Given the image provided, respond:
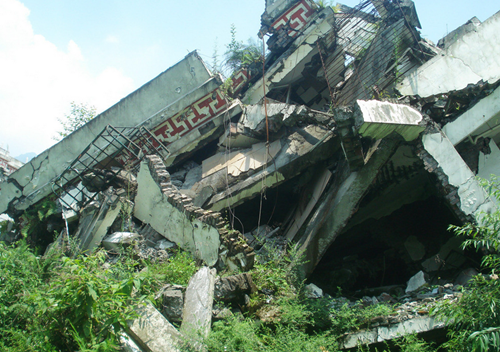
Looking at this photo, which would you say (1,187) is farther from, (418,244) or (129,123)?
(418,244)

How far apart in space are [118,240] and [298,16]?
9571mm

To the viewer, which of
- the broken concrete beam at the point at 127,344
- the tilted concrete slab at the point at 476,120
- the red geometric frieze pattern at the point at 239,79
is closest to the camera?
the broken concrete beam at the point at 127,344

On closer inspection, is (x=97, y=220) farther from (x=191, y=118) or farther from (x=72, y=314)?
(x=191, y=118)

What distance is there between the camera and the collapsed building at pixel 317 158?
6035 mm

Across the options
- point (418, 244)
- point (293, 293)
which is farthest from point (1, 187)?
point (418, 244)

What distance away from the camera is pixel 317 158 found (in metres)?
7.32

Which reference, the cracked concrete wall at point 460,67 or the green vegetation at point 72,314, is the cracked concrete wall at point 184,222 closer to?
the green vegetation at point 72,314

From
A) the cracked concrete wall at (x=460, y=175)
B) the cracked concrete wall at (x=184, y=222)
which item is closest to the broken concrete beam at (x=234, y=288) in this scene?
the cracked concrete wall at (x=184, y=222)

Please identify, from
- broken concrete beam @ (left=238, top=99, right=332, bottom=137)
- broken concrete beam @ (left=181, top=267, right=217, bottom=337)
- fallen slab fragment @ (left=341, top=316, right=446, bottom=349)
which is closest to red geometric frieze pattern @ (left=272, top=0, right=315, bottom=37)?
broken concrete beam @ (left=238, top=99, right=332, bottom=137)

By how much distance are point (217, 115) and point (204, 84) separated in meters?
0.96

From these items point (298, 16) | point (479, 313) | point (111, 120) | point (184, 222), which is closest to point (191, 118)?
point (111, 120)

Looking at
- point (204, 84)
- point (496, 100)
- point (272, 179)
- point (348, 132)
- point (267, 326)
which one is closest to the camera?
point (267, 326)

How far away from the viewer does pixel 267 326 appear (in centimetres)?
451

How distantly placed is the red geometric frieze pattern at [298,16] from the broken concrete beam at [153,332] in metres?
10.2
